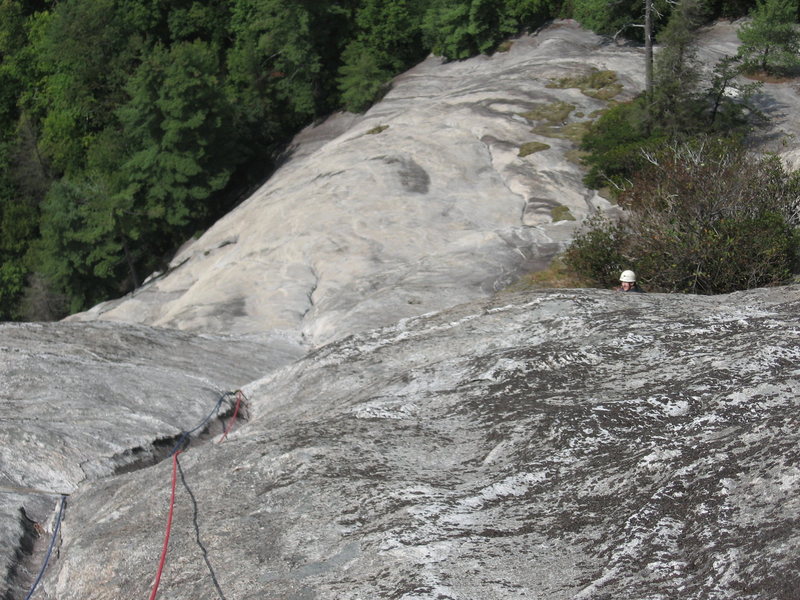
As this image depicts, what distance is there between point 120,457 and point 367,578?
20.1 ft

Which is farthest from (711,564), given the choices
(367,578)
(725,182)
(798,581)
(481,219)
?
(481,219)

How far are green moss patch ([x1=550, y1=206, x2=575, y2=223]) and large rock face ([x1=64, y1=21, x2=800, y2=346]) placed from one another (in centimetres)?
7

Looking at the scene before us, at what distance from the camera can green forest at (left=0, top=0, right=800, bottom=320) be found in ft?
131

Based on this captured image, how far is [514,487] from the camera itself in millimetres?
7766

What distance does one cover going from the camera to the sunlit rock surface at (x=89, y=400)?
10.3 metres

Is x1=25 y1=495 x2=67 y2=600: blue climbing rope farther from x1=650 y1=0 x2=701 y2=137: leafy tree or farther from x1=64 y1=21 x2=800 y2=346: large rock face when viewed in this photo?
x1=650 y1=0 x2=701 y2=137: leafy tree

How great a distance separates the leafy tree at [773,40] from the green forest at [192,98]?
9cm

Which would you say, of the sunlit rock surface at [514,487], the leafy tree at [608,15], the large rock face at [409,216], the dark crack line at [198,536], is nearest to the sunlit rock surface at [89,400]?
the sunlit rock surface at [514,487]

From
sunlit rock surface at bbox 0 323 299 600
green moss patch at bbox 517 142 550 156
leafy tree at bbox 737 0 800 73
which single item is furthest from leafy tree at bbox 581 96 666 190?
sunlit rock surface at bbox 0 323 299 600

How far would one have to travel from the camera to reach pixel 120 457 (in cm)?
1183

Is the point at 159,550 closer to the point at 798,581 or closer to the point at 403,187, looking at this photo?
the point at 798,581

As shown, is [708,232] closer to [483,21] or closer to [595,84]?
[595,84]

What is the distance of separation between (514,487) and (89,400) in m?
8.22

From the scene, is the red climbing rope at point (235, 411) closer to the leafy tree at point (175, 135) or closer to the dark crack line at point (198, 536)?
the dark crack line at point (198, 536)
